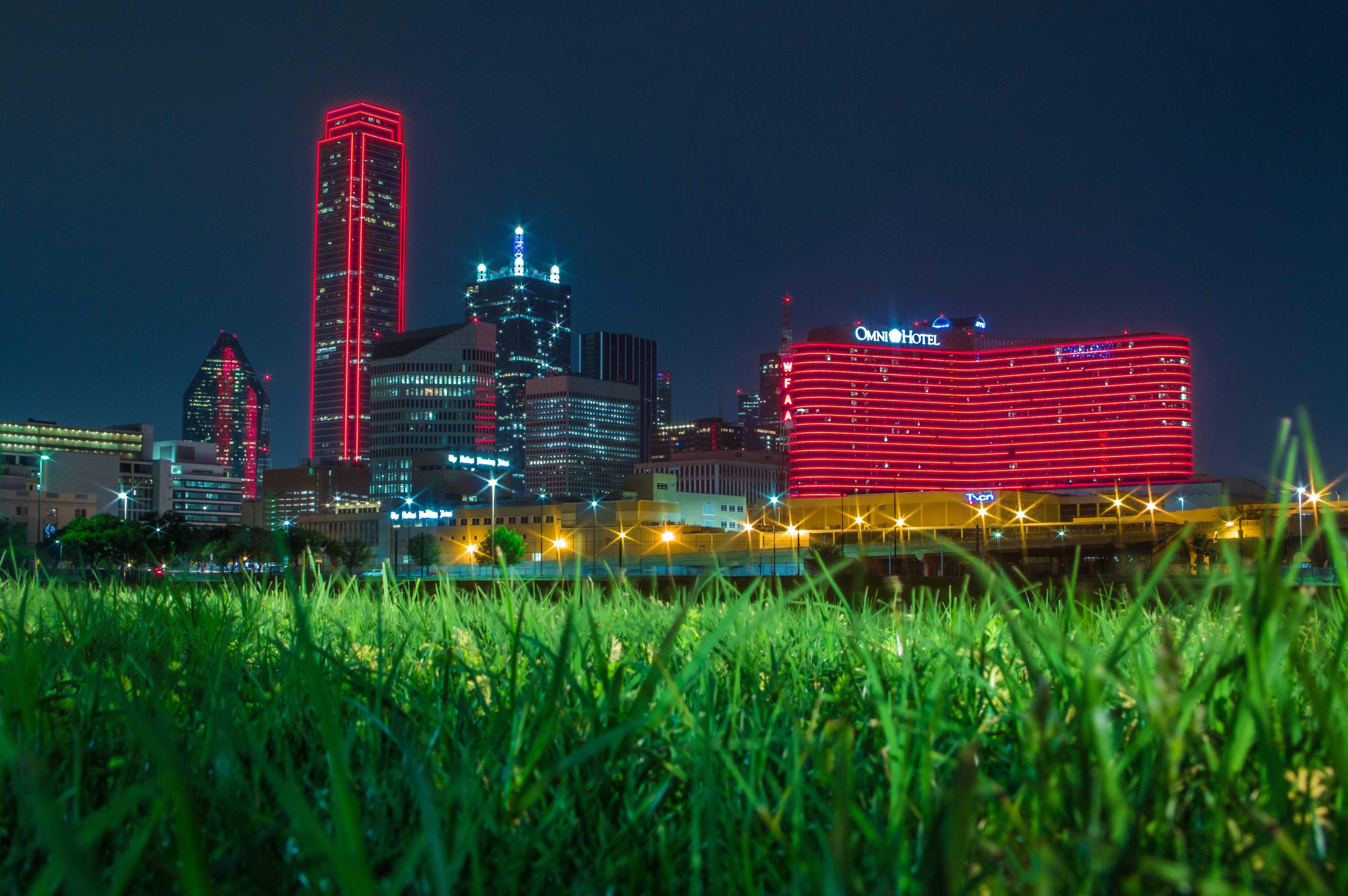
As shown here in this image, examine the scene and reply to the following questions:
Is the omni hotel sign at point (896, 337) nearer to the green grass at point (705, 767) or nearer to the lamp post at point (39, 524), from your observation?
the lamp post at point (39, 524)

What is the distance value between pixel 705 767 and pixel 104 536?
2891 inches

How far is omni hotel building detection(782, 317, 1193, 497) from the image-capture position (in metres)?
172

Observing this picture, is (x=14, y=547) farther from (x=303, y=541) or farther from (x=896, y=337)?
(x=896, y=337)

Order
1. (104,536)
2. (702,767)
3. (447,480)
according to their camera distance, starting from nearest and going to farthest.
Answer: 1. (702,767)
2. (104,536)
3. (447,480)

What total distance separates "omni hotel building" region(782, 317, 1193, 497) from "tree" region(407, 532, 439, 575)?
235 feet

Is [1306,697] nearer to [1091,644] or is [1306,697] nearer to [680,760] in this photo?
[1091,644]

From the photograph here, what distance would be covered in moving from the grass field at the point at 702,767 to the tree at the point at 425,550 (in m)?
96.2

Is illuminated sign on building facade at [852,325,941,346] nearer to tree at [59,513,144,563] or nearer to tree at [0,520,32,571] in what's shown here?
tree at [59,513,144,563]

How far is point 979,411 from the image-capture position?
604 feet

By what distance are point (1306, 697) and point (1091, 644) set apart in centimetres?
107

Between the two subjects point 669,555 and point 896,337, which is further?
point 896,337

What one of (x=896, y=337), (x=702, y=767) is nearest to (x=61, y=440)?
(x=896, y=337)

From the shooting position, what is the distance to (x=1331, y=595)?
14.9 ft

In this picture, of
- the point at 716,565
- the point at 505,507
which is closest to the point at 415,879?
the point at 716,565
